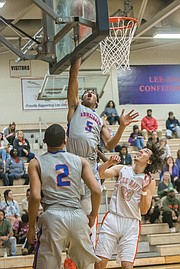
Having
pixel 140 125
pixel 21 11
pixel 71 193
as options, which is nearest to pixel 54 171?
pixel 71 193

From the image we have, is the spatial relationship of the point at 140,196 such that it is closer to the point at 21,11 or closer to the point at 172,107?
the point at 21,11

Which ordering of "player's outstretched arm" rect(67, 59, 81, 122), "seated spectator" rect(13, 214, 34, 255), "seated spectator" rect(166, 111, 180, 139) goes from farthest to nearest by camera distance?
"seated spectator" rect(166, 111, 180, 139)
"seated spectator" rect(13, 214, 34, 255)
"player's outstretched arm" rect(67, 59, 81, 122)

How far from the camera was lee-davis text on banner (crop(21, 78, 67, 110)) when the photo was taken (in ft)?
65.0

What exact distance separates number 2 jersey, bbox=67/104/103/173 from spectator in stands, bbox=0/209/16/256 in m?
6.52

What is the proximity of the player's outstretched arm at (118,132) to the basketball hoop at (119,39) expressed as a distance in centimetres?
496

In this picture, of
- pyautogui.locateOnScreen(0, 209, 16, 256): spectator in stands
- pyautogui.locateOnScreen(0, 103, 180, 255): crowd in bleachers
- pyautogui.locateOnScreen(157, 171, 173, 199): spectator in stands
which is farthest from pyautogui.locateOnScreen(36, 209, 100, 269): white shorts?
pyautogui.locateOnScreen(157, 171, 173, 199): spectator in stands

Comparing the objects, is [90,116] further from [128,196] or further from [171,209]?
[171,209]

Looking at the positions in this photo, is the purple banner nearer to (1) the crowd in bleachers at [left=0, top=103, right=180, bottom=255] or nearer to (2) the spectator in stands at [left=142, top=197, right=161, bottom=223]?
(1) the crowd in bleachers at [left=0, top=103, right=180, bottom=255]

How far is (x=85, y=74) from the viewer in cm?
1766

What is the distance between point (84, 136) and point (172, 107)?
15305 mm

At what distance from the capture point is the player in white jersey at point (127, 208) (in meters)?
6.20

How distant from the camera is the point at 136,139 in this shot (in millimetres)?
17594

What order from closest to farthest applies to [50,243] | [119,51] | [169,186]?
[50,243] → [119,51] → [169,186]

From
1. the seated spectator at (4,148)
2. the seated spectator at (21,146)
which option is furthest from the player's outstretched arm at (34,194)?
the seated spectator at (21,146)
